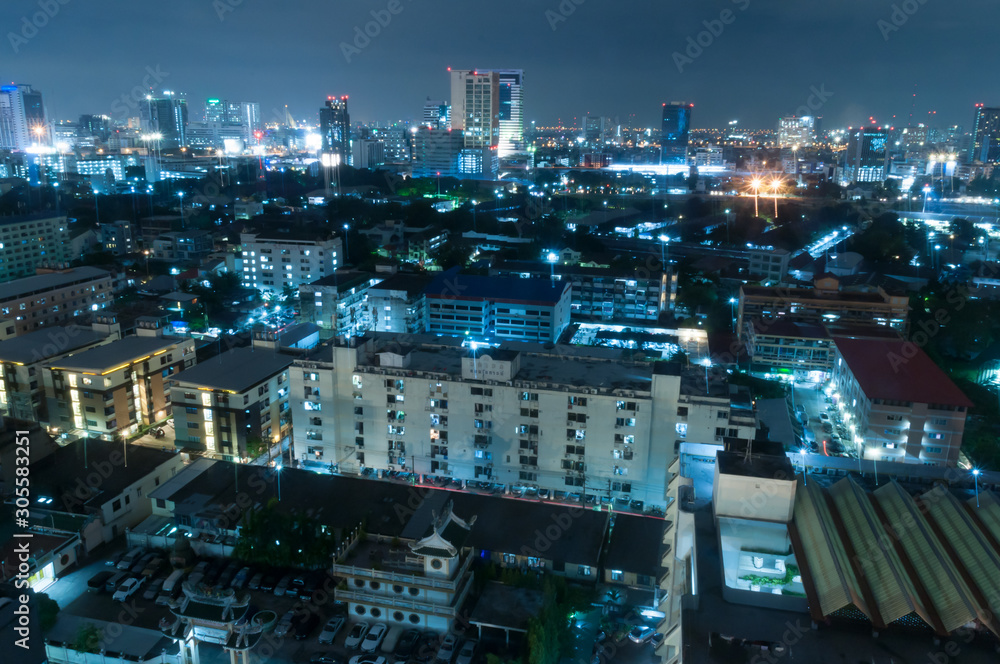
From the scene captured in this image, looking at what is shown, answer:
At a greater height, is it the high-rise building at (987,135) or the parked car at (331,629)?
the high-rise building at (987,135)

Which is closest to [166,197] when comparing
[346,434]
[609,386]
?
[346,434]

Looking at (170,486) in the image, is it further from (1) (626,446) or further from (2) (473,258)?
(2) (473,258)

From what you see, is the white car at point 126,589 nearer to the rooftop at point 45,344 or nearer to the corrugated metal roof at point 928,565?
the rooftop at point 45,344

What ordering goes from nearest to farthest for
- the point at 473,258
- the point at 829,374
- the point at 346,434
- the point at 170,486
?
the point at 170,486
the point at 346,434
the point at 829,374
the point at 473,258

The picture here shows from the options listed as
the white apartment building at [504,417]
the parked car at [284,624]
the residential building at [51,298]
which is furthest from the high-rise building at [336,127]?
the parked car at [284,624]

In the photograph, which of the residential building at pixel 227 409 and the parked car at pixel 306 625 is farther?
the residential building at pixel 227 409

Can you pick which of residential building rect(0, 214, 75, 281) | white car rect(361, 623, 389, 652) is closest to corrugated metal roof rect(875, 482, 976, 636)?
white car rect(361, 623, 389, 652)
